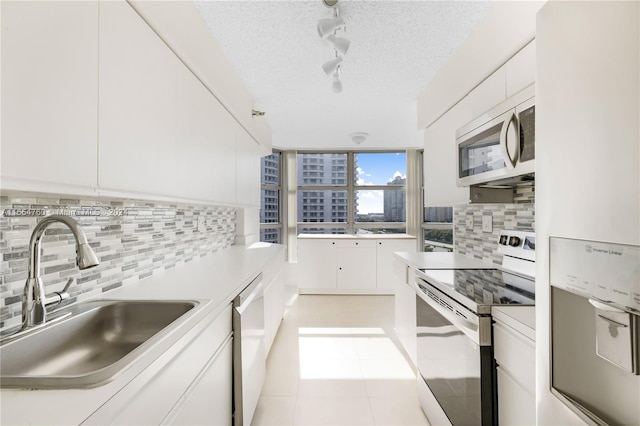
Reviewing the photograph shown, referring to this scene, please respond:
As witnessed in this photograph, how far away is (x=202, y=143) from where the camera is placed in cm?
179

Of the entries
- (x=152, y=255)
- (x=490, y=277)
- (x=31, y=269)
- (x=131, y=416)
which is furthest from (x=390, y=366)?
(x=31, y=269)

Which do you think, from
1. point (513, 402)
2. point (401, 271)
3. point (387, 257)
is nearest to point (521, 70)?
point (513, 402)

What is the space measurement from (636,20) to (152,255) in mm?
2089

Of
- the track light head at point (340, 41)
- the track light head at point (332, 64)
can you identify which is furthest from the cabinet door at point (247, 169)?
the track light head at point (340, 41)

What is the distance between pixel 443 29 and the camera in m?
1.87

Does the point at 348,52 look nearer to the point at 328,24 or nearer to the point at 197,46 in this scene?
the point at 328,24

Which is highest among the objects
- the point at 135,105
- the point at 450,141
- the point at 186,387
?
the point at 450,141

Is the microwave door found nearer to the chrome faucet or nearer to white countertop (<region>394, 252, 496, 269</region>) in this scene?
white countertop (<region>394, 252, 496, 269</region>)

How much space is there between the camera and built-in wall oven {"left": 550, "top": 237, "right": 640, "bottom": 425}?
0.50 m

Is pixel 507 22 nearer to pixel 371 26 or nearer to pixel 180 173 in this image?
pixel 371 26

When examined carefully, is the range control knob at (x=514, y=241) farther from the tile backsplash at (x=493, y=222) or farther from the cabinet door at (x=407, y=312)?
the cabinet door at (x=407, y=312)

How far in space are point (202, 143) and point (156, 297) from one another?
933 millimetres

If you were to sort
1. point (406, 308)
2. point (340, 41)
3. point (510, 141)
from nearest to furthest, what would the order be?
point (510, 141)
point (340, 41)
point (406, 308)

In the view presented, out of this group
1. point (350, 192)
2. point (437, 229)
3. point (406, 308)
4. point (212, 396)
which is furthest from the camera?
point (350, 192)
